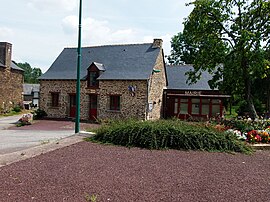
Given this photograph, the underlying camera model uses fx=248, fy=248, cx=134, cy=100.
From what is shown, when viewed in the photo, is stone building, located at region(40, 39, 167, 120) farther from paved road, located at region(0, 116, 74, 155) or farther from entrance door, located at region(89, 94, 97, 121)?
paved road, located at region(0, 116, 74, 155)

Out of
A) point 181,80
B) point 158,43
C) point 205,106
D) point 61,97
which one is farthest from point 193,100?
point 61,97

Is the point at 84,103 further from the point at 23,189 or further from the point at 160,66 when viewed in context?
the point at 23,189

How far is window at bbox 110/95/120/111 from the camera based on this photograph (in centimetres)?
1920

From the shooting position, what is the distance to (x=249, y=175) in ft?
17.1

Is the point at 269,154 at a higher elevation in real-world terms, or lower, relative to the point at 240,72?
lower

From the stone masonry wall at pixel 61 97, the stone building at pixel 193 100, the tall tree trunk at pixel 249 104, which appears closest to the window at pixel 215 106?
the stone building at pixel 193 100

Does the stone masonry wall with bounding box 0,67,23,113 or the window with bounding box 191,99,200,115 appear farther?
the stone masonry wall with bounding box 0,67,23,113

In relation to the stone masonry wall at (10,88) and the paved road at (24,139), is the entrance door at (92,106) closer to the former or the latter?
the paved road at (24,139)

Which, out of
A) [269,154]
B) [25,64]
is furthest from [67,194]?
[25,64]

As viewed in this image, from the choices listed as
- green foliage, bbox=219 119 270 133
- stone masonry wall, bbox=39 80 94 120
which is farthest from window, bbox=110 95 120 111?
green foliage, bbox=219 119 270 133

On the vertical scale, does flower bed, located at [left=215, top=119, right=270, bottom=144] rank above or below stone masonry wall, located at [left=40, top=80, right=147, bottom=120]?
below

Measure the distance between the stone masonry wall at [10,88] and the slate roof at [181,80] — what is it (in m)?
17.6

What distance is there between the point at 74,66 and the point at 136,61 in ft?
19.3

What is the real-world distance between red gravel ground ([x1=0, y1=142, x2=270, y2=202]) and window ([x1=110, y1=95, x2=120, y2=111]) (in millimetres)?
12220
